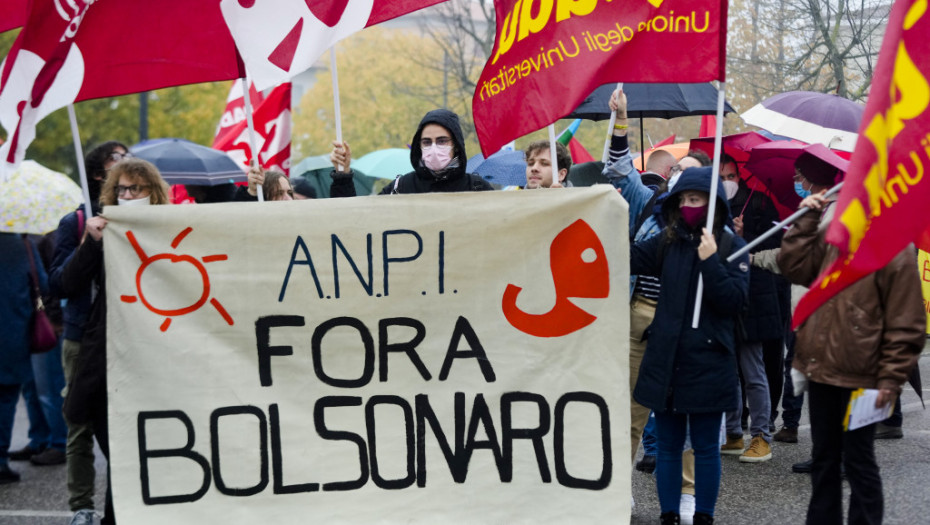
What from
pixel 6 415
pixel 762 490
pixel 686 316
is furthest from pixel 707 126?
pixel 6 415

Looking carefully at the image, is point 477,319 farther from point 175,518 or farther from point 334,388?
point 175,518

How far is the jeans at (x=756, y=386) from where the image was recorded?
6.65 metres

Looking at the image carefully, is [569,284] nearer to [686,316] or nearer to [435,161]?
[686,316]

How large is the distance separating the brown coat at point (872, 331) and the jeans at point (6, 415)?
179 inches

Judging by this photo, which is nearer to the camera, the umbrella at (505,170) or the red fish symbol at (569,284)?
the red fish symbol at (569,284)

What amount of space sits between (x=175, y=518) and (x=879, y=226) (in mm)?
2913

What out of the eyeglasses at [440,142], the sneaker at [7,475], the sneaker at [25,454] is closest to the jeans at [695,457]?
the eyeglasses at [440,142]

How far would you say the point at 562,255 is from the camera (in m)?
4.61

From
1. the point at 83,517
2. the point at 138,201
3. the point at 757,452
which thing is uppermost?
the point at 138,201

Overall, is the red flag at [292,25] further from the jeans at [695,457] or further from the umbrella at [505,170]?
the umbrella at [505,170]

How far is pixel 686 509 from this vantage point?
5324 mm

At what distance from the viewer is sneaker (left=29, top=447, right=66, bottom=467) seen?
703cm

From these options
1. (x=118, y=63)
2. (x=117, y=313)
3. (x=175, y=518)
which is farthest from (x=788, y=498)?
(x=118, y=63)

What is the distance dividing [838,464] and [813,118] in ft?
10.5
